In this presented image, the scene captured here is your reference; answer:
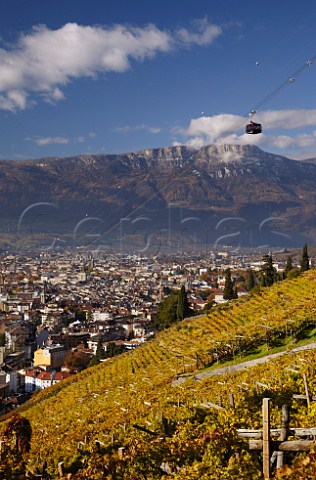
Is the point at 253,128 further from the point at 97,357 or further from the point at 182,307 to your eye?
the point at 97,357

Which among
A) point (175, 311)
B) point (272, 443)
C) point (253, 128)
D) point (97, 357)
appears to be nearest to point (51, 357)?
point (97, 357)

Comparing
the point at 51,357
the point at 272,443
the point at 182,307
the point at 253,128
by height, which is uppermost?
the point at 253,128

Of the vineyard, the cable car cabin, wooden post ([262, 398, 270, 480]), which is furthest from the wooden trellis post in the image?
the cable car cabin

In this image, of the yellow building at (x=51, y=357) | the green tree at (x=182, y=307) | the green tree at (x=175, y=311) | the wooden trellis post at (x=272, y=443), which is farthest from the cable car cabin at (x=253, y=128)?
the yellow building at (x=51, y=357)

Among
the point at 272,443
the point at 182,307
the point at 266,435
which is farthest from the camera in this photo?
the point at 182,307

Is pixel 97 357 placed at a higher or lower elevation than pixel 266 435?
lower

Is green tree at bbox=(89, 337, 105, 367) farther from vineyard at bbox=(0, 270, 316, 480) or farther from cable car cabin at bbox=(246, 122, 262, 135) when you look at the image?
cable car cabin at bbox=(246, 122, 262, 135)

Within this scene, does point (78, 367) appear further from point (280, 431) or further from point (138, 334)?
point (280, 431)

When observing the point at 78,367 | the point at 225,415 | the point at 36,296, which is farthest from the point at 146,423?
the point at 36,296
